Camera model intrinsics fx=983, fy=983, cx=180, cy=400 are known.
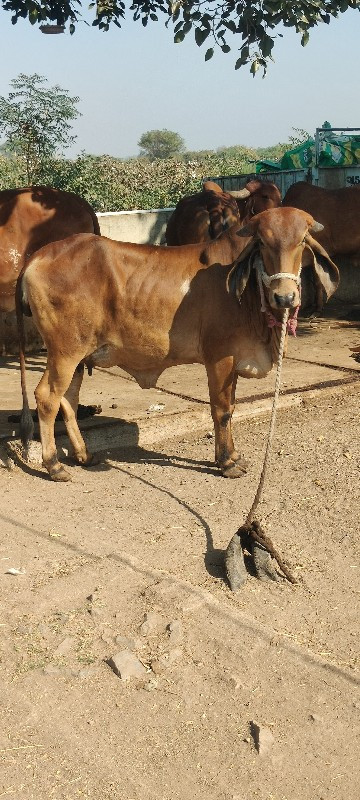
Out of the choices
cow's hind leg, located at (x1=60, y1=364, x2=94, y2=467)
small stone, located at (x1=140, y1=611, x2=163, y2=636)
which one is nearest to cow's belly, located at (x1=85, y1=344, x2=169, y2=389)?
cow's hind leg, located at (x1=60, y1=364, x2=94, y2=467)

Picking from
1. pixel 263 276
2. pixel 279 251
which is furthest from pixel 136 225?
pixel 279 251

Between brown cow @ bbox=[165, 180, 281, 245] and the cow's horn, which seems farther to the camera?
the cow's horn

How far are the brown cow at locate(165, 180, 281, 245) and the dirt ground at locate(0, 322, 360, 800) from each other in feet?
10.2

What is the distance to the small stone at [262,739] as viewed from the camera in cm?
364

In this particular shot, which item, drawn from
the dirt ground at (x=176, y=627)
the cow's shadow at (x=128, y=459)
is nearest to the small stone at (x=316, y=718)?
the dirt ground at (x=176, y=627)

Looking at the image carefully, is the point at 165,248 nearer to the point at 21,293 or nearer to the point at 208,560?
the point at 21,293

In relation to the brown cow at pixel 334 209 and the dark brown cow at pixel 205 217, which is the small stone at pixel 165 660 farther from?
the brown cow at pixel 334 209

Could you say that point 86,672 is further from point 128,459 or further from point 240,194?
point 240,194

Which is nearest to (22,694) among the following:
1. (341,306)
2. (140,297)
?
(140,297)

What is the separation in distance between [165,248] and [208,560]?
8.02ft

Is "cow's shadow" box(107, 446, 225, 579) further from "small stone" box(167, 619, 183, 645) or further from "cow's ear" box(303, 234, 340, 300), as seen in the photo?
"cow's ear" box(303, 234, 340, 300)

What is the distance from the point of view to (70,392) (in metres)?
6.94

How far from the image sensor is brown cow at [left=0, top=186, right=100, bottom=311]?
29.6ft

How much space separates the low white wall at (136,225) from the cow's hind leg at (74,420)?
5252 mm
